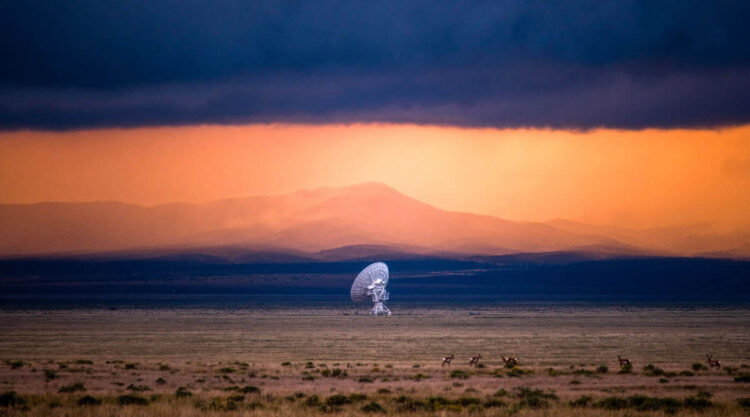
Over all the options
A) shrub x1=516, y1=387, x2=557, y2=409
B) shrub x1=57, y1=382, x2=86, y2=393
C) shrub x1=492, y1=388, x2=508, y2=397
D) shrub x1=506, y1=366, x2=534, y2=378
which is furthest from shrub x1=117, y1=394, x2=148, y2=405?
shrub x1=506, y1=366, x2=534, y2=378

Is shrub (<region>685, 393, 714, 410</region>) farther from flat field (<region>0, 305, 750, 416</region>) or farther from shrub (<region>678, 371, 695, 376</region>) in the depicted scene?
shrub (<region>678, 371, 695, 376</region>)

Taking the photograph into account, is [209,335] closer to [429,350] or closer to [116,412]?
[429,350]

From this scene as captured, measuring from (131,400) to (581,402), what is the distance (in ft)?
52.7

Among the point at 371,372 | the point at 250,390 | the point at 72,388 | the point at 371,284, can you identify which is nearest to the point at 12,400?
the point at 72,388

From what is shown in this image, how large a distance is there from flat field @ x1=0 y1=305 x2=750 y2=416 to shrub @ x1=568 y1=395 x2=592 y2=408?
0.07m

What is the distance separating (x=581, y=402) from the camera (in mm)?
37469

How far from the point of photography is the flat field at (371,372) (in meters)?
36.2

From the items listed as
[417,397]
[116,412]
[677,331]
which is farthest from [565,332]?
[116,412]

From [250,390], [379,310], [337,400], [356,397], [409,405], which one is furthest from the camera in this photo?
[379,310]

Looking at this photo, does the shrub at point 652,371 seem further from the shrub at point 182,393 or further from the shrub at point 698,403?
the shrub at point 182,393

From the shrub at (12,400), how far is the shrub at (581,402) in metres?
18.9

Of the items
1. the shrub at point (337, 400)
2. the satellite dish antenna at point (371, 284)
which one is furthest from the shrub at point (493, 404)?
the satellite dish antenna at point (371, 284)

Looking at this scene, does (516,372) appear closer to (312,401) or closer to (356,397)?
(356,397)

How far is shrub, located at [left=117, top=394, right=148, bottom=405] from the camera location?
3719 cm
